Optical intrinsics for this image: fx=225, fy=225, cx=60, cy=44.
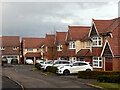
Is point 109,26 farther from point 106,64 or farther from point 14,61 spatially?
point 14,61

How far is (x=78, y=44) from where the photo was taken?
1699 inches

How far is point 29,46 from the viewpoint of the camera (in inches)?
2867

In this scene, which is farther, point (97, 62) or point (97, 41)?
point (97, 41)

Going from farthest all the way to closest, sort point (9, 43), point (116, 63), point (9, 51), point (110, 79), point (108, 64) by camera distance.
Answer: point (9, 43)
point (9, 51)
point (108, 64)
point (116, 63)
point (110, 79)

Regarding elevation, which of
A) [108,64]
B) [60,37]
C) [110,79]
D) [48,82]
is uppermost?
[60,37]

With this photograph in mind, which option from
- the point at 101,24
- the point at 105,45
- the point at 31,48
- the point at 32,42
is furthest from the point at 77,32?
the point at 32,42

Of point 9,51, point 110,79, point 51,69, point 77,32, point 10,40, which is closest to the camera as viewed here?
point 110,79

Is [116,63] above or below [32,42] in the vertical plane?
below

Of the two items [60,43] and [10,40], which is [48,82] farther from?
[10,40]

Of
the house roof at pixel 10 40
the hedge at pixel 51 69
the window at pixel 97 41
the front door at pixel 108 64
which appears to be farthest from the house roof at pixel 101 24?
the house roof at pixel 10 40

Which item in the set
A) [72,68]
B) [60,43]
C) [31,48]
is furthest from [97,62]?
[31,48]

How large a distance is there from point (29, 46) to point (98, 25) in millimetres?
40747

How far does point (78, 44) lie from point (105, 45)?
40.6ft

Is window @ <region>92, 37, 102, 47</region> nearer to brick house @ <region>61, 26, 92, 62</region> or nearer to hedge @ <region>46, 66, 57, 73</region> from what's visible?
brick house @ <region>61, 26, 92, 62</region>
